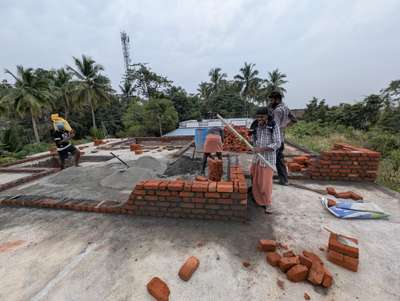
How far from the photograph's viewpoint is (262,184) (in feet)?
7.71

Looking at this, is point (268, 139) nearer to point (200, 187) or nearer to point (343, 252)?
point (200, 187)

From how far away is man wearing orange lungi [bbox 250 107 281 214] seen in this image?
2254mm

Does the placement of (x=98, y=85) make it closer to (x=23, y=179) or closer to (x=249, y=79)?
(x=23, y=179)

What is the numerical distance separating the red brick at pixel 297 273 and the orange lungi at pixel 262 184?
0.99 m

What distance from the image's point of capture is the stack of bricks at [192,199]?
2139 millimetres

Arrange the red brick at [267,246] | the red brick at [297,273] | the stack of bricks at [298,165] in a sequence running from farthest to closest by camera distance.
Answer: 1. the stack of bricks at [298,165]
2. the red brick at [267,246]
3. the red brick at [297,273]

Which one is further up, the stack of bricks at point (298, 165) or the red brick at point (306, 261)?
the stack of bricks at point (298, 165)

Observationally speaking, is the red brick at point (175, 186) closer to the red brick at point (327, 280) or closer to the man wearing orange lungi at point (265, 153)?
the man wearing orange lungi at point (265, 153)

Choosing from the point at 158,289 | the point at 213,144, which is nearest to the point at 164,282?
the point at 158,289

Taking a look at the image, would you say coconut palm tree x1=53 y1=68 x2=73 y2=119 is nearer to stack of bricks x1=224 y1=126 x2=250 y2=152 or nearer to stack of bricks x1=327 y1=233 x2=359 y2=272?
stack of bricks x1=224 y1=126 x2=250 y2=152

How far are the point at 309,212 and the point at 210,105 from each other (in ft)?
80.2

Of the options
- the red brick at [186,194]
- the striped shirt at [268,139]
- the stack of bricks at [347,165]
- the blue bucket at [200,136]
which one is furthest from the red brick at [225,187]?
the blue bucket at [200,136]

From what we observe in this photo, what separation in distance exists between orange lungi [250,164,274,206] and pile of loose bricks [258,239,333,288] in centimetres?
79

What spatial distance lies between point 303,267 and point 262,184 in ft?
3.44
